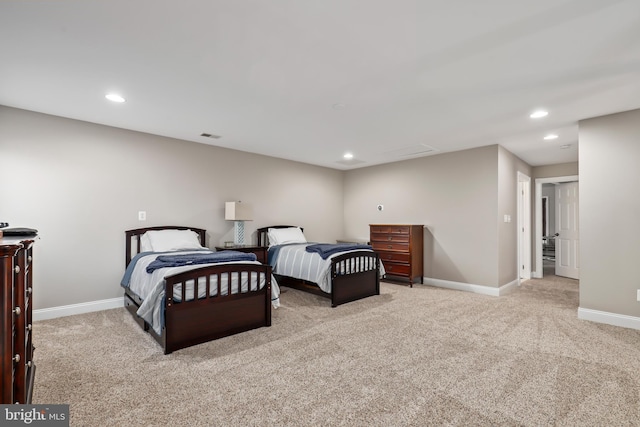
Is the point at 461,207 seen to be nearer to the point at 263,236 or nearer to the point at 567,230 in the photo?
the point at 567,230

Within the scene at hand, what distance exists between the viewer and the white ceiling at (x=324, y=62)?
6.07 feet

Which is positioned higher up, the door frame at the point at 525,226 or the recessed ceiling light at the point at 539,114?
the recessed ceiling light at the point at 539,114

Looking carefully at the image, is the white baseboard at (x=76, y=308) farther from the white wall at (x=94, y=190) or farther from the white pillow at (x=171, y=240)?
the white pillow at (x=171, y=240)

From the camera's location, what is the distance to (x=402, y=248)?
549cm

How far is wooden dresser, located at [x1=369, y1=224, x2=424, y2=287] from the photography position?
17.7 feet

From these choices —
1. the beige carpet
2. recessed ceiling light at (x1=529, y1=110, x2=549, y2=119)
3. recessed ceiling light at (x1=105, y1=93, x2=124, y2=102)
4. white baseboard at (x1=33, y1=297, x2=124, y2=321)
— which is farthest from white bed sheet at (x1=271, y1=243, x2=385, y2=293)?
recessed ceiling light at (x1=105, y1=93, x2=124, y2=102)

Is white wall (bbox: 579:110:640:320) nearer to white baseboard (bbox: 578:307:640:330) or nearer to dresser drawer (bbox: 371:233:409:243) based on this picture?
white baseboard (bbox: 578:307:640:330)

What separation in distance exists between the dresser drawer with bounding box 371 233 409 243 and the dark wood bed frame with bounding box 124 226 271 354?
2898mm

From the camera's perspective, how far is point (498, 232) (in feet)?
15.8

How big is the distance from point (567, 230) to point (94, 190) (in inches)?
331

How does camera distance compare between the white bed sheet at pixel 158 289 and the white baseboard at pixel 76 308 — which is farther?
the white baseboard at pixel 76 308

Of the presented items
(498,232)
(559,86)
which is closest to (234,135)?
(559,86)

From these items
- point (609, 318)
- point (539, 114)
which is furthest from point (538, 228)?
point (539, 114)

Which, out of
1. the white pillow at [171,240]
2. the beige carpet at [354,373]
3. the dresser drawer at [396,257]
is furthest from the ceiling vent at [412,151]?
the white pillow at [171,240]
